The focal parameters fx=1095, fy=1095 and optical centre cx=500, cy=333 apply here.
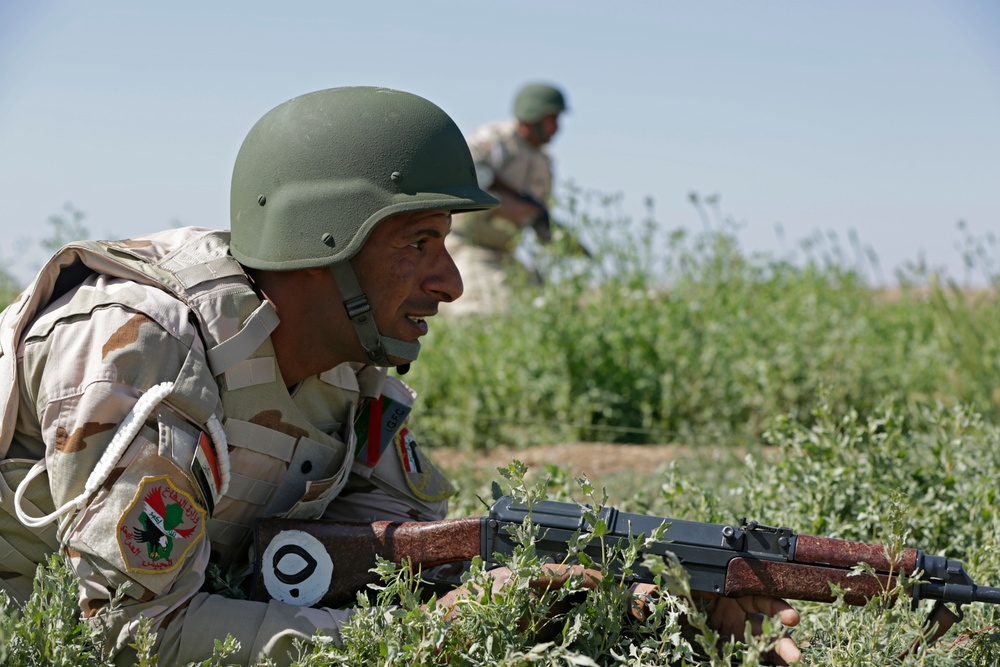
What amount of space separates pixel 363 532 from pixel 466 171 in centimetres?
103

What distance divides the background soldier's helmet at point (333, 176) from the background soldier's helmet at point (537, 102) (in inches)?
349

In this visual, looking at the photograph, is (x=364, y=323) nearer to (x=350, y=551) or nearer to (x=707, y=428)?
(x=350, y=551)

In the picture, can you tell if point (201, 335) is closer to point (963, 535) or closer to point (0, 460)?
point (0, 460)

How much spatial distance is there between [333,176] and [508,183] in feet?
27.7

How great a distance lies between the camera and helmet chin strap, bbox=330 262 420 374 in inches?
112

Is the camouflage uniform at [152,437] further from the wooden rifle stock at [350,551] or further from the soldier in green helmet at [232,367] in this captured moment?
the wooden rifle stock at [350,551]

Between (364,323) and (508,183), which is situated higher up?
(508,183)

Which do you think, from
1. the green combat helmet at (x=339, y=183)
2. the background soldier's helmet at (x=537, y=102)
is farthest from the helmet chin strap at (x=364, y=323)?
the background soldier's helmet at (x=537, y=102)

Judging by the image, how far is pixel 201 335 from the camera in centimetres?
265

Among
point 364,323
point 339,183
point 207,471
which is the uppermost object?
point 339,183

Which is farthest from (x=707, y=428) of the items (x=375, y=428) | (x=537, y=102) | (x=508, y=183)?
(x=537, y=102)

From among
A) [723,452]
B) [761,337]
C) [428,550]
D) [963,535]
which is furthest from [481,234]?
[428,550]

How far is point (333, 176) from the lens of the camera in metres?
2.87

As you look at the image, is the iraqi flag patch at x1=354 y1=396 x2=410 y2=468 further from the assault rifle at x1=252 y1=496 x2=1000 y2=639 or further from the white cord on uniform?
the white cord on uniform
